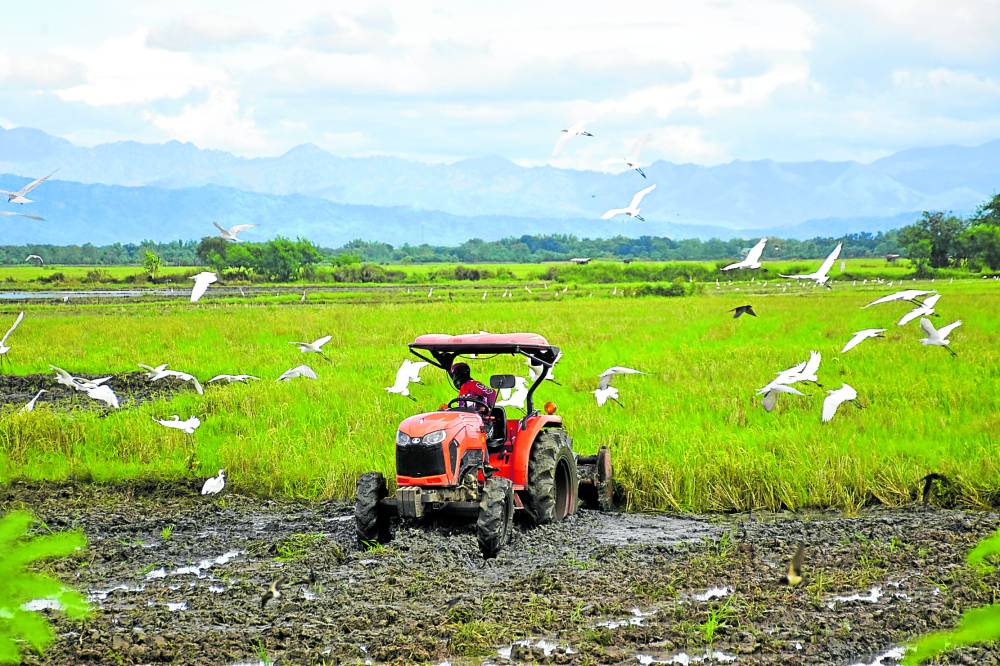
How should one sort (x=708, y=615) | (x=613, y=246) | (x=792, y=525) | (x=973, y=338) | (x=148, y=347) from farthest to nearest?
1. (x=613, y=246)
2. (x=148, y=347)
3. (x=973, y=338)
4. (x=792, y=525)
5. (x=708, y=615)

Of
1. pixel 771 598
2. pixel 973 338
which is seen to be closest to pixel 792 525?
pixel 771 598

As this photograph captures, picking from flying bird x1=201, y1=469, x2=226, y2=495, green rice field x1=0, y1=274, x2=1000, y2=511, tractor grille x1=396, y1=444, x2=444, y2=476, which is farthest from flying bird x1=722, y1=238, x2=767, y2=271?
flying bird x1=201, y1=469, x2=226, y2=495

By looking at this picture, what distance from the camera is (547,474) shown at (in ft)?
26.1

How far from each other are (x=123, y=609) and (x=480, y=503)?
2.36 metres

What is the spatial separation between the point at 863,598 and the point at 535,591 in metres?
2.05

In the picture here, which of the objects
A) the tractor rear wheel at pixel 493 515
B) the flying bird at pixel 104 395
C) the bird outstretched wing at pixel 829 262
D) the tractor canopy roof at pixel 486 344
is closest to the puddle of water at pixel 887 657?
the tractor rear wheel at pixel 493 515

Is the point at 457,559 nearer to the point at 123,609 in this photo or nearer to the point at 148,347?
the point at 123,609

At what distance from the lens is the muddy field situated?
18.4 ft

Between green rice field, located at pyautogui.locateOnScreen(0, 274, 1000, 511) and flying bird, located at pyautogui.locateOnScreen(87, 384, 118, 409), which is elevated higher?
flying bird, located at pyautogui.locateOnScreen(87, 384, 118, 409)

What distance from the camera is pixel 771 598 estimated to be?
6.41m

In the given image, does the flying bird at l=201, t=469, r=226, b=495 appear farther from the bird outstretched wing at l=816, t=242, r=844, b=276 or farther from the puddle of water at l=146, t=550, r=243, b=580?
the bird outstretched wing at l=816, t=242, r=844, b=276

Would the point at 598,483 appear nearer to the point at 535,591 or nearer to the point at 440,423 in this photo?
the point at 440,423

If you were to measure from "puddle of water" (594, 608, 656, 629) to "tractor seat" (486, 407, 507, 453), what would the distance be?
82.2 inches

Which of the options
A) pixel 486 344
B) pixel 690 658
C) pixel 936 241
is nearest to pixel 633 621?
pixel 690 658
